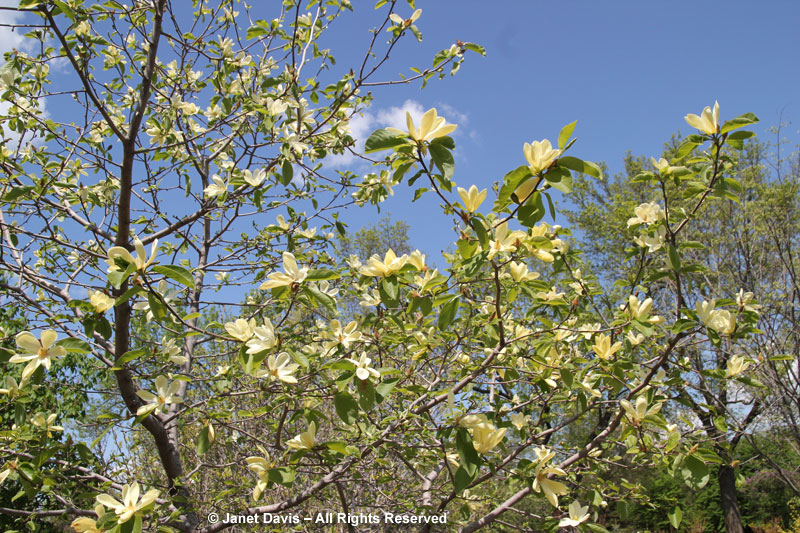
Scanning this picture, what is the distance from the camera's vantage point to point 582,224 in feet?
38.8

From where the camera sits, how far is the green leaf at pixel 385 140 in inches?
38.6

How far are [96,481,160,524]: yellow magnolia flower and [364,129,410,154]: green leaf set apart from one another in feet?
3.82

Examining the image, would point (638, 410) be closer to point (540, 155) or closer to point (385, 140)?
point (540, 155)

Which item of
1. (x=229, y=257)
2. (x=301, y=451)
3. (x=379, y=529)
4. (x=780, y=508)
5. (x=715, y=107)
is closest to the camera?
(x=715, y=107)

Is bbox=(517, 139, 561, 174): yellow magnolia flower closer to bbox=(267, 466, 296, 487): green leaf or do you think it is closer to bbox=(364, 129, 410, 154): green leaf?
bbox=(364, 129, 410, 154): green leaf

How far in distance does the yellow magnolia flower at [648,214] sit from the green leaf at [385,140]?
92cm

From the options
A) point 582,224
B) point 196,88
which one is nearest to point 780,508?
point 582,224

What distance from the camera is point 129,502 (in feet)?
4.51

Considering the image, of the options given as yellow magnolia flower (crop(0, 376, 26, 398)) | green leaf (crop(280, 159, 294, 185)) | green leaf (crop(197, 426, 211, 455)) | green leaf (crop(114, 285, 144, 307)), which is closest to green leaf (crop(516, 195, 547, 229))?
green leaf (crop(114, 285, 144, 307))

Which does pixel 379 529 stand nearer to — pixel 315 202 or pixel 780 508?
pixel 315 202

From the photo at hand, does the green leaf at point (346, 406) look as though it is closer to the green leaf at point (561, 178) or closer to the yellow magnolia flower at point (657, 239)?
the green leaf at point (561, 178)

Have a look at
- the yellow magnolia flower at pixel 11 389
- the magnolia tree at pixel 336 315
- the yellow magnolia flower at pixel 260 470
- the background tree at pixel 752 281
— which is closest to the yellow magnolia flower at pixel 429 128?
the magnolia tree at pixel 336 315

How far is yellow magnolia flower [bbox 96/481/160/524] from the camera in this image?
1341mm

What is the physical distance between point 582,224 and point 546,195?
11.6 metres
